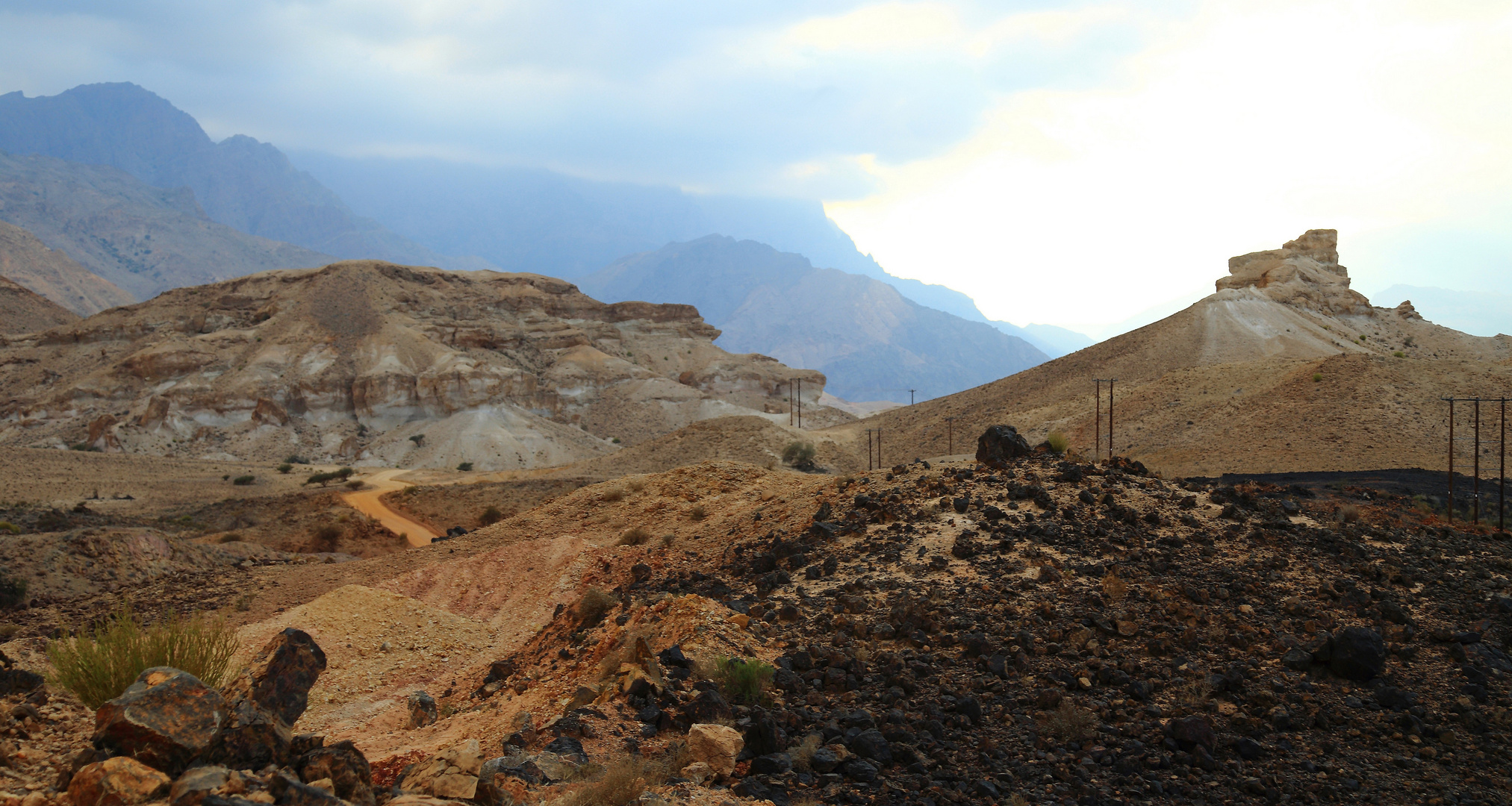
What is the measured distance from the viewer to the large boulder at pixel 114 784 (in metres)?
4.30

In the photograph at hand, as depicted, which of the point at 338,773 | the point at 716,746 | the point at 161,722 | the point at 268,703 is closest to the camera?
the point at 161,722

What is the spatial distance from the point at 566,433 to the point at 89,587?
53730 mm

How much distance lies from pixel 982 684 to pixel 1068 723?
3.35 ft

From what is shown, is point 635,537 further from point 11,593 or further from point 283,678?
point 11,593

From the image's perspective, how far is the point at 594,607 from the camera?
11648 millimetres

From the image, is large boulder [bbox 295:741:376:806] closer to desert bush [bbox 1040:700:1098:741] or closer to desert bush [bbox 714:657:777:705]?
desert bush [bbox 714:657:777:705]

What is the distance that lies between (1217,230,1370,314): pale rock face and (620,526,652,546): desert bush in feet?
223

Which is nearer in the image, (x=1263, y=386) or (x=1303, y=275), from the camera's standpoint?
(x=1263, y=386)

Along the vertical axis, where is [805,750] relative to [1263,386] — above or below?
→ below

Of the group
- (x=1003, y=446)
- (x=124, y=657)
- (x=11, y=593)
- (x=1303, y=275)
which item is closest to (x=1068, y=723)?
(x=124, y=657)

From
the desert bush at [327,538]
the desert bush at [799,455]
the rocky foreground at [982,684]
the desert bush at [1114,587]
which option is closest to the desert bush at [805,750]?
the rocky foreground at [982,684]

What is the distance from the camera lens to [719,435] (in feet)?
181

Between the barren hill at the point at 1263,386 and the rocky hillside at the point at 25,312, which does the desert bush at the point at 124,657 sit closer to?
the barren hill at the point at 1263,386

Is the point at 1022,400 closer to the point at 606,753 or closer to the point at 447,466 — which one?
the point at 447,466
